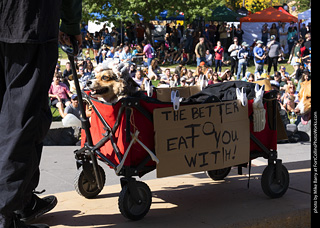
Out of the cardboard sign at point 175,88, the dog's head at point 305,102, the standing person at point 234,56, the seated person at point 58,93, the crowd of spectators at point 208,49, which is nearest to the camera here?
the cardboard sign at point 175,88

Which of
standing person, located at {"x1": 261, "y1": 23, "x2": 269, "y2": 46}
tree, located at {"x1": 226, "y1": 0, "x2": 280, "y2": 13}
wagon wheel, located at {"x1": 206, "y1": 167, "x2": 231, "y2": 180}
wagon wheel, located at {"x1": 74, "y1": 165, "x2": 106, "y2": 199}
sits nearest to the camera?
wagon wheel, located at {"x1": 74, "y1": 165, "x2": 106, "y2": 199}

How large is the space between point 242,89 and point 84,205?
1713 mm

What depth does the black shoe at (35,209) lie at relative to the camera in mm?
3488

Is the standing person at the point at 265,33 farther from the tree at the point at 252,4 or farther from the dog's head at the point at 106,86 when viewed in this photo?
the dog's head at the point at 106,86

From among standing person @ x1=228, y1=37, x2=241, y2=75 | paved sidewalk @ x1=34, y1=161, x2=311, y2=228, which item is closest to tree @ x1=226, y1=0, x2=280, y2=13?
standing person @ x1=228, y1=37, x2=241, y2=75

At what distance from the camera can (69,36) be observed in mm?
3424

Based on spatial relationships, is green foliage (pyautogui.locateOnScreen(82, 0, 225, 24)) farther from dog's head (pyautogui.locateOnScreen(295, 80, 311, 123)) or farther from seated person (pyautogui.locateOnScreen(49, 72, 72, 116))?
dog's head (pyautogui.locateOnScreen(295, 80, 311, 123))

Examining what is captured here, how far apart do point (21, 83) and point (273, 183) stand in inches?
105

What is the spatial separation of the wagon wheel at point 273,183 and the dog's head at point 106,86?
5.06ft

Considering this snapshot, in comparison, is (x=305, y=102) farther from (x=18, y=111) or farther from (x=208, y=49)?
(x=208, y=49)

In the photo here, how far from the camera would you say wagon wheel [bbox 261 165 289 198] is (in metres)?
4.43

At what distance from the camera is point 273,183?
4.52 m

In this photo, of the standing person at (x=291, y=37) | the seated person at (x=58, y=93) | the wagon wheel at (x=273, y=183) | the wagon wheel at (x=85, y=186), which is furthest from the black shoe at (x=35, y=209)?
the standing person at (x=291, y=37)

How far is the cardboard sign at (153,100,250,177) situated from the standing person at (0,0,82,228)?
131cm
